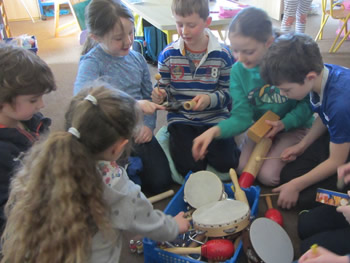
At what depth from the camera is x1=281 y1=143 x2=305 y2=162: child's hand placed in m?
1.32

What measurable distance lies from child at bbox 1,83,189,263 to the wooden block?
69 centimetres

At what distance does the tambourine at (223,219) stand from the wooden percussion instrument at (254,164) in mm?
265

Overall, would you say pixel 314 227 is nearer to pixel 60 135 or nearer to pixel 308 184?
pixel 308 184

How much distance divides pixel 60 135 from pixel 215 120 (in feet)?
2.92

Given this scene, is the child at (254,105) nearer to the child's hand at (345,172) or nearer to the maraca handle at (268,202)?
the maraca handle at (268,202)

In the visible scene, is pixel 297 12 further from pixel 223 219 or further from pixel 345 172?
pixel 223 219

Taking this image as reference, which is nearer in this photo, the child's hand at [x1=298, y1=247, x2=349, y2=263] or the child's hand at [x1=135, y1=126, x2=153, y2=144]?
the child's hand at [x1=298, y1=247, x2=349, y2=263]

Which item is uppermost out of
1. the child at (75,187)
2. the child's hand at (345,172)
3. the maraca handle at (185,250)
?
→ the child at (75,187)

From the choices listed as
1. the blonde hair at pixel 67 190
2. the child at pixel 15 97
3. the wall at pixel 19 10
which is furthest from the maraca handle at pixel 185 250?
the wall at pixel 19 10

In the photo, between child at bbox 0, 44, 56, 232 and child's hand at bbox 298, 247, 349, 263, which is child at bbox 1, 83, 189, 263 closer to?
child at bbox 0, 44, 56, 232

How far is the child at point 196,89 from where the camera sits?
137 cm

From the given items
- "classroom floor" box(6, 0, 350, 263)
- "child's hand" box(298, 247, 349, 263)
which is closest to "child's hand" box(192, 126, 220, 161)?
"classroom floor" box(6, 0, 350, 263)

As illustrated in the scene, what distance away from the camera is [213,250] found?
0.94 meters

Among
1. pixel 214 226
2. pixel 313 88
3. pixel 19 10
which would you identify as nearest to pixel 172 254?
pixel 214 226
